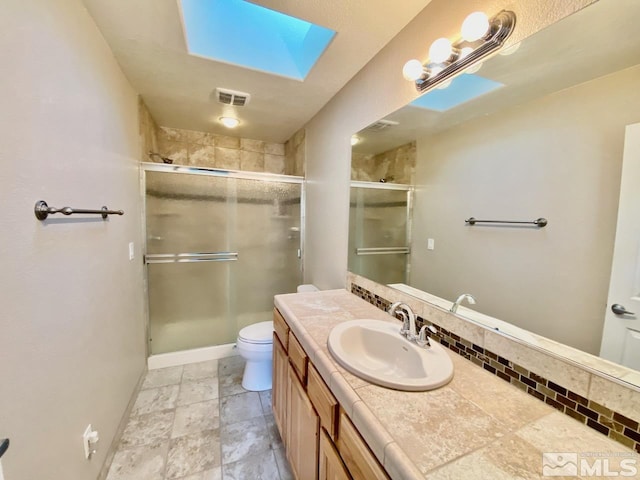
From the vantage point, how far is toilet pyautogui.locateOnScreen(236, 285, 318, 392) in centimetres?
195

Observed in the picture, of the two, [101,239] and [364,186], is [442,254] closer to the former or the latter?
[364,186]

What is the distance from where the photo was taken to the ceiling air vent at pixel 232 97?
190cm

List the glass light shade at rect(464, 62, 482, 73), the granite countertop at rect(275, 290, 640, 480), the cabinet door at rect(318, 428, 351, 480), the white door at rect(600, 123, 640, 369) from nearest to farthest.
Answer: the granite countertop at rect(275, 290, 640, 480), the white door at rect(600, 123, 640, 369), the cabinet door at rect(318, 428, 351, 480), the glass light shade at rect(464, 62, 482, 73)

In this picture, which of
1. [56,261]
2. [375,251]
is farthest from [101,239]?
[375,251]

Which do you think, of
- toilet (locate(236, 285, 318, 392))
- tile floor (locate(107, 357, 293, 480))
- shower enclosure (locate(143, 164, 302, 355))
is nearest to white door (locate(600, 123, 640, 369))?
tile floor (locate(107, 357, 293, 480))

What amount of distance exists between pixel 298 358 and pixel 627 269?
1.16 meters

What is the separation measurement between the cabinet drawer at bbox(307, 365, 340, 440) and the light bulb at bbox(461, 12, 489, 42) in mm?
1361

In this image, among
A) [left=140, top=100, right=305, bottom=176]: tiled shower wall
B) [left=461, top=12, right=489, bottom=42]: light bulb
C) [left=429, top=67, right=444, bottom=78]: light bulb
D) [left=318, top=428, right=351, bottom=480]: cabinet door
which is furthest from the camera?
[left=140, top=100, right=305, bottom=176]: tiled shower wall

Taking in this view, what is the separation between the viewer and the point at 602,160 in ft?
2.33

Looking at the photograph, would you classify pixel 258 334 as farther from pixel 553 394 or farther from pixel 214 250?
pixel 553 394

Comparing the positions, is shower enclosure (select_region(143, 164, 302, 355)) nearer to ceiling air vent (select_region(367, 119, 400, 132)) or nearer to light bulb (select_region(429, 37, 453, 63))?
ceiling air vent (select_region(367, 119, 400, 132))

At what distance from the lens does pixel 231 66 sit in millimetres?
1595

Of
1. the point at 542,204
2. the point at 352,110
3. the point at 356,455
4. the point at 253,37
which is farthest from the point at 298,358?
the point at 253,37

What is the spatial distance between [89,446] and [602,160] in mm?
2229
